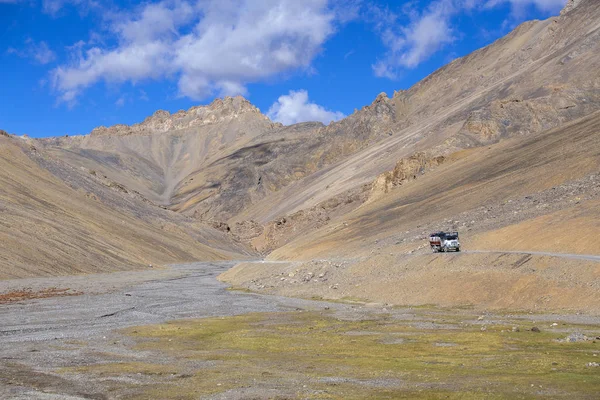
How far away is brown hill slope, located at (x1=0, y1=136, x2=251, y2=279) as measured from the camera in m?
102

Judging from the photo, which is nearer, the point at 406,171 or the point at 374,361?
the point at 374,361

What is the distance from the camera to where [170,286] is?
84812mm

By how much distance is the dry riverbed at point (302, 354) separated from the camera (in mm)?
22547

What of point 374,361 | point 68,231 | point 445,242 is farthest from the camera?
point 68,231

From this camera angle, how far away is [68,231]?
11994cm

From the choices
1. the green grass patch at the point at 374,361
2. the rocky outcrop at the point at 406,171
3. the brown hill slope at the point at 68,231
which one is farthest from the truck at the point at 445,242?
the rocky outcrop at the point at 406,171

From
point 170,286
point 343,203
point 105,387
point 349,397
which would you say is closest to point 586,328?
point 349,397

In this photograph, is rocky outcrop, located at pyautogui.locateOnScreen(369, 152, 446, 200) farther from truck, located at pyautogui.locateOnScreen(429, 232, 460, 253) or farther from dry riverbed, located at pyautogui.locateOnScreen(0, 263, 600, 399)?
dry riverbed, located at pyautogui.locateOnScreen(0, 263, 600, 399)

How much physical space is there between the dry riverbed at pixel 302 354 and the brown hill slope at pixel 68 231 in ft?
172

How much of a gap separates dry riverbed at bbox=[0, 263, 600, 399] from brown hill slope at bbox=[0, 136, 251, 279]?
52.5 metres

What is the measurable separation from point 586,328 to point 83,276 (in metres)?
79.4

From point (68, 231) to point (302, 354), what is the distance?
319 ft

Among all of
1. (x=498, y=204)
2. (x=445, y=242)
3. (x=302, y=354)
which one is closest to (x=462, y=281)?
(x=445, y=242)

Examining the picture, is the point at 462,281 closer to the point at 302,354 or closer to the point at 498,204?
the point at 302,354
